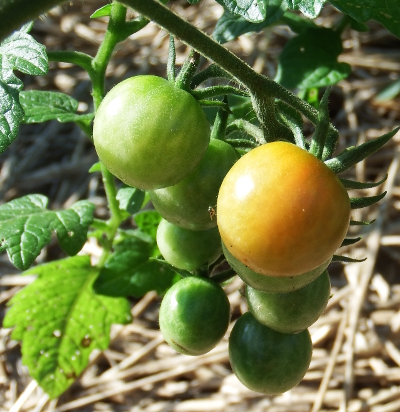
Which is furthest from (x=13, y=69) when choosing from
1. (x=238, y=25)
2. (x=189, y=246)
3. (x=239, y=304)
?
(x=239, y=304)

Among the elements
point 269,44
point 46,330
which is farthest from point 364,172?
point 46,330

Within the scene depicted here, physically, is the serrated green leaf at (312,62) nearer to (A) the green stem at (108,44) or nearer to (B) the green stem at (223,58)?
(A) the green stem at (108,44)

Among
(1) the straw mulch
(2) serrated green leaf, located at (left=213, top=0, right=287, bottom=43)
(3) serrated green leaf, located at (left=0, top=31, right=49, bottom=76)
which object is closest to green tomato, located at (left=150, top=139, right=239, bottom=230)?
(3) serrated green leaf, located at (left=0, top=31, right=49, bottom=76)

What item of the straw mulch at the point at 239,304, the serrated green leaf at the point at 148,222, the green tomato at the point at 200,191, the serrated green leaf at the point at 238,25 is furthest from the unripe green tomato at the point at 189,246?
the straw mulch at the point at 239,304

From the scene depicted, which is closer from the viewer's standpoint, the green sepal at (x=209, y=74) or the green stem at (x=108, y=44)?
the green sepal at (x=209, y=74)

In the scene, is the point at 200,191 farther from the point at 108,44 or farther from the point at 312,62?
the point at 312,62
